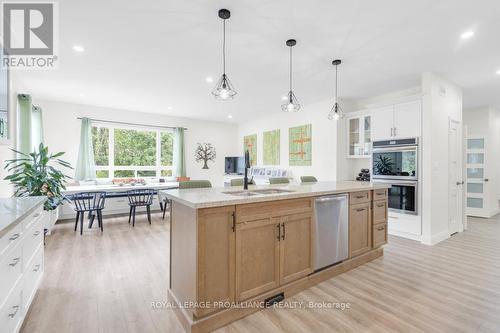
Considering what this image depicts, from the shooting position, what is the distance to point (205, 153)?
298 inches

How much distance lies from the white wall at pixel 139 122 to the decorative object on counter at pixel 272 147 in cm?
159

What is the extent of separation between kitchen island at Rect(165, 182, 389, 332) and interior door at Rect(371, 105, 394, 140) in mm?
2425

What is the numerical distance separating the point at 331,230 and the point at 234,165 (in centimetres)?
536

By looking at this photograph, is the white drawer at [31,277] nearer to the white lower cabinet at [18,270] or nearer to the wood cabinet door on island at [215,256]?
the white lower cabinet at [18,270]

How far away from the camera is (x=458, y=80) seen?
402cm

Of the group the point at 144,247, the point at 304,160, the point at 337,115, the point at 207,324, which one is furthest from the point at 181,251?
the point at 304,160

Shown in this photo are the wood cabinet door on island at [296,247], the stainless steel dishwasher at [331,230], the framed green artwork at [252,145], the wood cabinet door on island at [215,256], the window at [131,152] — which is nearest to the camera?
the wood cabinet door on island at [215,256]

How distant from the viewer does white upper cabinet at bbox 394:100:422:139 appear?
3846 mm

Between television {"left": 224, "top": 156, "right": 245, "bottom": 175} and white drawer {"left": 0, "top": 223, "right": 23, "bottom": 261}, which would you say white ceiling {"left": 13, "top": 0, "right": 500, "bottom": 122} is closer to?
white drawer {"left": 0, "top": 223, "right": 23, "bottom": 261}

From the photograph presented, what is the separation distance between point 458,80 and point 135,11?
495 cm

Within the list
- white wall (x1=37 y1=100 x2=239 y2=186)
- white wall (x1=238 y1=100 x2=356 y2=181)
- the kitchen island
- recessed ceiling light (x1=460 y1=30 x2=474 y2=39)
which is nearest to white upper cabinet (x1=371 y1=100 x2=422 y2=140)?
white wall (x1=238 y1=100 x2=356 y2=181)

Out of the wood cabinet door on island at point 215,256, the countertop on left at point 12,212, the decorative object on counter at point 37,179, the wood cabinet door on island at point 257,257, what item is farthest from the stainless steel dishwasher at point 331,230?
the decorative object on counter at point 37,179

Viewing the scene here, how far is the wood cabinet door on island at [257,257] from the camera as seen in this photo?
6.24ft

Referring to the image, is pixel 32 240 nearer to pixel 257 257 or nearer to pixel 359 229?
pixel 257 257
